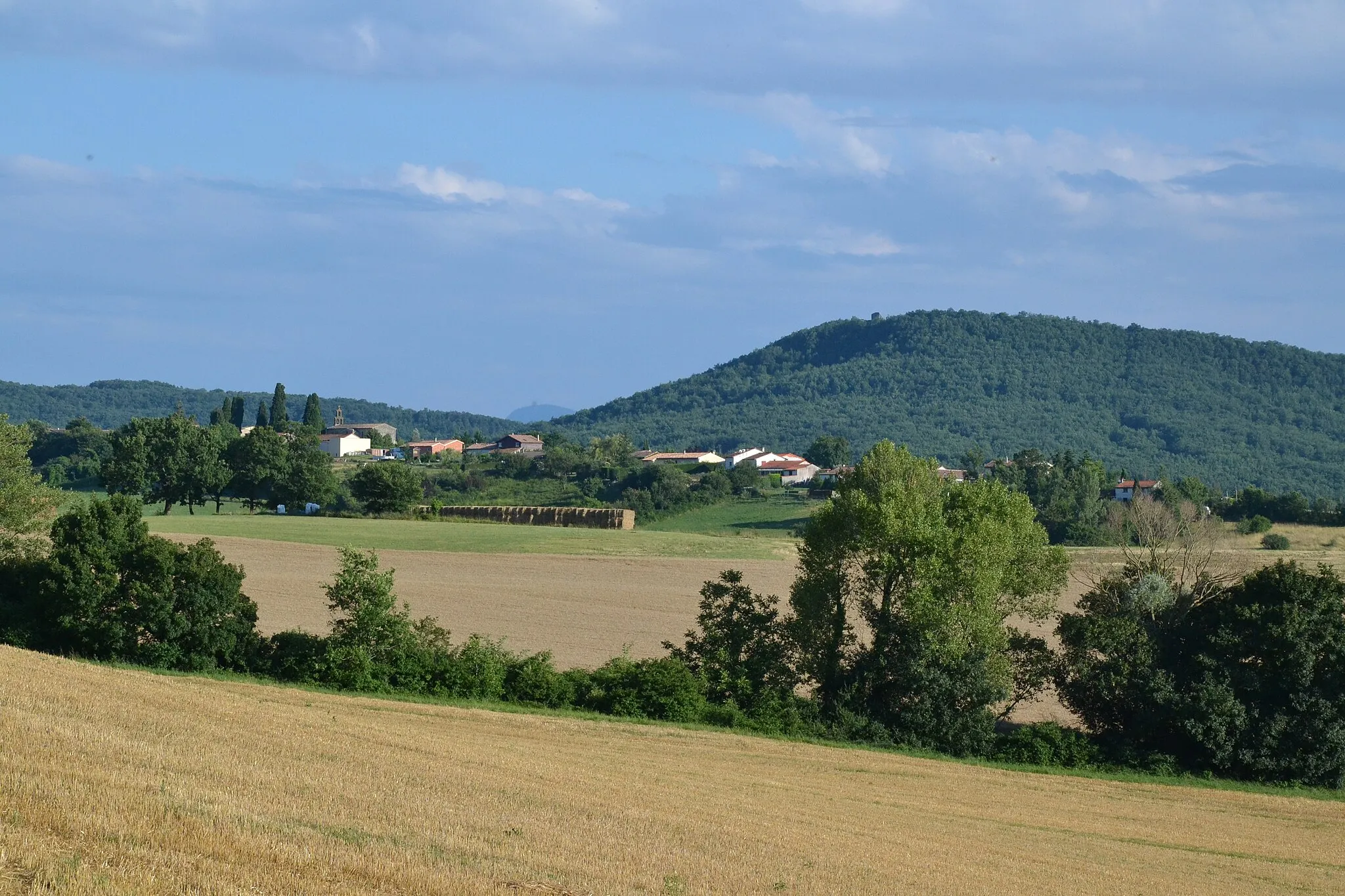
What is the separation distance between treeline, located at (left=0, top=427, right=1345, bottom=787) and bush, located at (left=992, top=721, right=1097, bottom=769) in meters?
0.06

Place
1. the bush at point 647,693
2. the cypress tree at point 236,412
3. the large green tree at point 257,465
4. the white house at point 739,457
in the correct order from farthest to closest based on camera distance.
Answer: the cypress tree at point 236,412 → the white house at point 739,457 → the large green tree at point 257,465 → the bush at point 647,693

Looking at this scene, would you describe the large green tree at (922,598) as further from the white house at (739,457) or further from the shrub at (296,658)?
the white house at (739,457)

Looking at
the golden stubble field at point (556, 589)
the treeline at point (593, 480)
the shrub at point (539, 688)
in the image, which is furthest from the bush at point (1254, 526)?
the shrub at point (539, 688)

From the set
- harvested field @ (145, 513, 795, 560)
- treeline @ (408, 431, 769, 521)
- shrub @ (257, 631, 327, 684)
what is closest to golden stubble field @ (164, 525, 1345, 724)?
harvested field @ (145, 513, 795, 560)

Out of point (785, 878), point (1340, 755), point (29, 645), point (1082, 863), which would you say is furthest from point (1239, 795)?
point (29, 645)

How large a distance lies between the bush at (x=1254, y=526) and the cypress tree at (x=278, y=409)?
10454 centimetres

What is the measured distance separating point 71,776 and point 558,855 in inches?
211

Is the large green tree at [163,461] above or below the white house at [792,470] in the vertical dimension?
below

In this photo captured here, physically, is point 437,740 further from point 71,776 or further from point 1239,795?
point 1239,795

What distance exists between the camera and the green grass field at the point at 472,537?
79688mm

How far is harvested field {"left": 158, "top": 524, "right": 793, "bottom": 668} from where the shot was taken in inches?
1929

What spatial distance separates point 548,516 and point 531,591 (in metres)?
41.4

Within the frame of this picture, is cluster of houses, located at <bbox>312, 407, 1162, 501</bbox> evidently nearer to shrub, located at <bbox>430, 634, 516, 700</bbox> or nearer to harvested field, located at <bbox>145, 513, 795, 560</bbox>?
harvested field, located at <bbox>145, 513, 795, 560</bbox>

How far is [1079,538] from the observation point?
98.9 m
